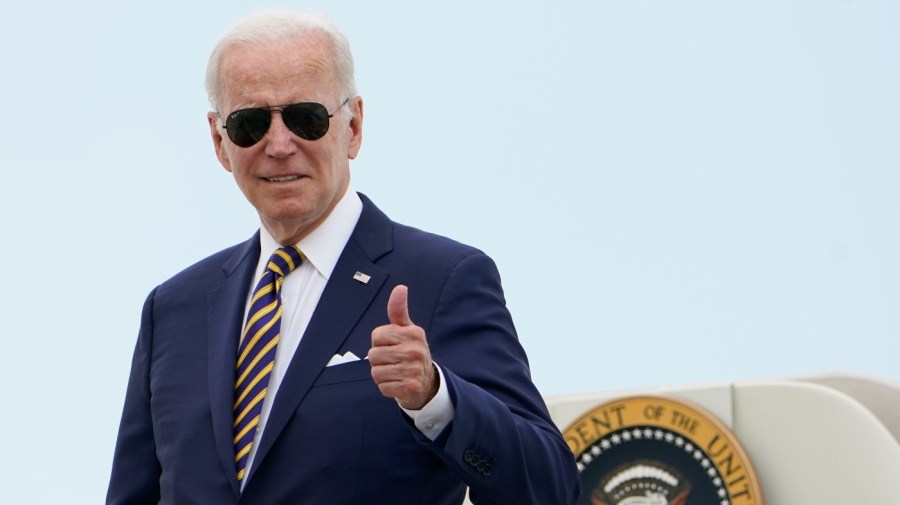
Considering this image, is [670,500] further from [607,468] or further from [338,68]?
[338,68]

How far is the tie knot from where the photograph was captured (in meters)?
3.42

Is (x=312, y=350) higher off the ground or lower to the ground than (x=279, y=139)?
lower

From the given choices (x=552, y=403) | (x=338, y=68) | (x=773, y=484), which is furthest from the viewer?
(x=552, y=403)

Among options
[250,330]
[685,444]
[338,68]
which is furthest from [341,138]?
[685,444]

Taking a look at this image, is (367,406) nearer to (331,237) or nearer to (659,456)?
(331,237)

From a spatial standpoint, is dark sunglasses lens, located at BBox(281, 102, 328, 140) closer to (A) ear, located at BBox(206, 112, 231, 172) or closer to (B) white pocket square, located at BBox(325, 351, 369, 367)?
(A) ear, located at BBox(206, 112, 231, 172)

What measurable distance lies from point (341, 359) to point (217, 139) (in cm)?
71

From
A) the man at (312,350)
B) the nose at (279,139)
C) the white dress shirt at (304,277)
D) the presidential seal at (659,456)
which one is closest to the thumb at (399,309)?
the man at (312,350)

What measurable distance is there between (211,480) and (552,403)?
3223 millimetres

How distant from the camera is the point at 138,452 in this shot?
358cm

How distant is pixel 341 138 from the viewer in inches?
133

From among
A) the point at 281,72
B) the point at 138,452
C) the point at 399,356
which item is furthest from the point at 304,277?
the point at 399,356

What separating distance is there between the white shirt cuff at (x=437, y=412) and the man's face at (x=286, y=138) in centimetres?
66

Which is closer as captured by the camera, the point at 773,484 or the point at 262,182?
the point at 262,182
